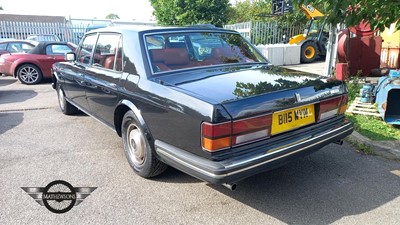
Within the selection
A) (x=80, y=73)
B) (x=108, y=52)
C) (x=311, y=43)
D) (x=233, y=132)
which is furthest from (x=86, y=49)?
(x=311, y=43)

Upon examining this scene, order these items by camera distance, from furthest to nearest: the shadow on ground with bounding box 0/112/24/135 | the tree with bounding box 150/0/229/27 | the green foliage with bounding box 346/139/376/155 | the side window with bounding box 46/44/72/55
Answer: the tree with bounding box 150/0/229/27, the side window with bounding box 46/44/72/55, the shadow on ground with bounding box 0/112/24/135, the green foliage with bounding box 346/139/376/155

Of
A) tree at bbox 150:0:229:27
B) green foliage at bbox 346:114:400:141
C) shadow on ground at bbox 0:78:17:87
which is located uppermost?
tree at bbox 150:0:229:27

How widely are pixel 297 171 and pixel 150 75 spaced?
1.92m

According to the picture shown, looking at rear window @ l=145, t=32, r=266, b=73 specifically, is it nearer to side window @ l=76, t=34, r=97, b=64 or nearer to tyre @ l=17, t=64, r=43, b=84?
side window @ l=76, t=34, r=97, b=64

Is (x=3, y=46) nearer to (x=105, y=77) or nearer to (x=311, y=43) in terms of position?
(x=105, y=77)

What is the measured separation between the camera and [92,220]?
2.69 meters

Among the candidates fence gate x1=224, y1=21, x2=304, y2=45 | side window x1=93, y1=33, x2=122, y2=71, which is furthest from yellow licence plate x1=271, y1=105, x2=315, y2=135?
fence gate x1=224, y1=21, x2=304, y2=45

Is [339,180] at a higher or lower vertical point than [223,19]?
lower

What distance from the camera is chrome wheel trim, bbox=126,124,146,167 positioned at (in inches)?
132

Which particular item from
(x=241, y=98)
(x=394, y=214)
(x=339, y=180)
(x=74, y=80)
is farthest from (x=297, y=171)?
(x=74, y=80)

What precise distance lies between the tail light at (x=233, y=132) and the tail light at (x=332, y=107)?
2.40 ft

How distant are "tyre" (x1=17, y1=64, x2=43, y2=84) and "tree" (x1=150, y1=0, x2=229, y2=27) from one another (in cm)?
1157

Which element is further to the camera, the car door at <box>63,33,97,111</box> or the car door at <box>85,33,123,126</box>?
the car door at <box>63,33,97,111</box>

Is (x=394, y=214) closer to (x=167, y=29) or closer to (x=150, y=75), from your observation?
(x=150, y=75)
